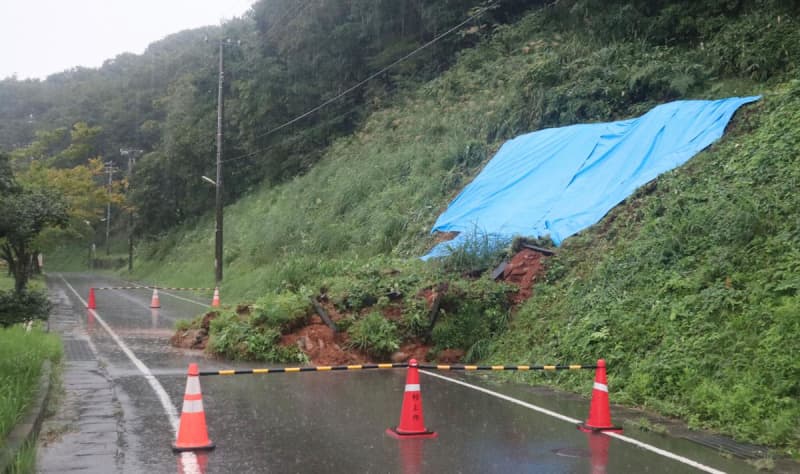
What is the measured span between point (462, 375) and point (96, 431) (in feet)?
20.7

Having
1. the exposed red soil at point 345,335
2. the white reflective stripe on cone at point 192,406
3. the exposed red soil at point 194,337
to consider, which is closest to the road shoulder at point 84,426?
the white reflective stripe on cone at point 192,406

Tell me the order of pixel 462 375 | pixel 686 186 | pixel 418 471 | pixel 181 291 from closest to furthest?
pixel 418 471, pixel 462 375, pixel 686 186, pixel 181 291

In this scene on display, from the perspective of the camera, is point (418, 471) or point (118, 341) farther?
point (118, 341)

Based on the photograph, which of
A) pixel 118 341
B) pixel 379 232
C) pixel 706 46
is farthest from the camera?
pixel 379 232

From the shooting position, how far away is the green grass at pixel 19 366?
7.77 metres

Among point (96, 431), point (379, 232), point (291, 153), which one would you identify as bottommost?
point (96, 431)

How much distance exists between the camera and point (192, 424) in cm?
782

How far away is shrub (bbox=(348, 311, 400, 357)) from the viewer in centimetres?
1409

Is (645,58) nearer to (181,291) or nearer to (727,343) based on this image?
(727,343)

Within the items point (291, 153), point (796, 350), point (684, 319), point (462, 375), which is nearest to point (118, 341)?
point (462, 375)

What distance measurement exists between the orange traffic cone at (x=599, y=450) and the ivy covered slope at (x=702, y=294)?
54.0 inches

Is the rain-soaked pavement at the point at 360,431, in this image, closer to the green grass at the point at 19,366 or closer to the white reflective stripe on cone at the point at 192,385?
the white reflective stripe on cone at the point at 192,385

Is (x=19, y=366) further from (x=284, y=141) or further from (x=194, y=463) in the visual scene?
(x=284, y=141)

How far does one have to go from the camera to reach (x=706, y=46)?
2342 centimetres
